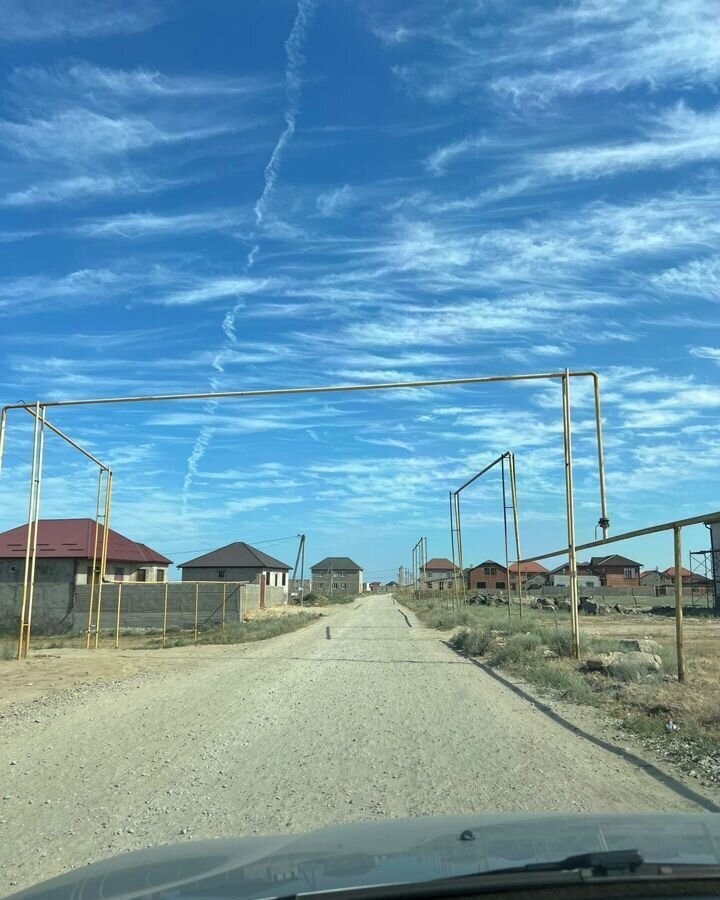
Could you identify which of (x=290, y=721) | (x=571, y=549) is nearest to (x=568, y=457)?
(x=571, y=549)

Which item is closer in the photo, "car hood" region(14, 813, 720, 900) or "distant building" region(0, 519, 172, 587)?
"car hood" region(14, 813, 720, 900)

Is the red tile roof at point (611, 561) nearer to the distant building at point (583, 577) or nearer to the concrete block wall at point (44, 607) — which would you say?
the distant building at point (583, 577)

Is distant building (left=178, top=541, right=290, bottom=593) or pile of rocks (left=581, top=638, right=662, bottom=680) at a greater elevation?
distant building (left=178, top=541, right=290, bottom=593)

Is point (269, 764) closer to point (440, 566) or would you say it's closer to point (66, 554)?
point (66, 554)

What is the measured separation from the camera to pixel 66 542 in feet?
129

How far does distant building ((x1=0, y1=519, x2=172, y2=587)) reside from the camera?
123ft

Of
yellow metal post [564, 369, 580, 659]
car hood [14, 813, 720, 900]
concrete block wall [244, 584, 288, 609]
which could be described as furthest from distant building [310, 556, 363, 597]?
car hood [14, 813, 720, 900]

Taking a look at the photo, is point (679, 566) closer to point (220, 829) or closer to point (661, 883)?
point (220, 829)

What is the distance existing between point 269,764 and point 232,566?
79.1 m

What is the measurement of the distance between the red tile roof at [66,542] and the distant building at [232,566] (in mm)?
37062

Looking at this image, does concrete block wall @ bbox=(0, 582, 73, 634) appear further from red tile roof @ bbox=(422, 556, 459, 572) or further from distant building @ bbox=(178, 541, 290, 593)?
red tile roof @ bbox=(422, 556, 459, 572)

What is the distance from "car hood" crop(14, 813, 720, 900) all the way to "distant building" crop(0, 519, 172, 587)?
31.0 metres

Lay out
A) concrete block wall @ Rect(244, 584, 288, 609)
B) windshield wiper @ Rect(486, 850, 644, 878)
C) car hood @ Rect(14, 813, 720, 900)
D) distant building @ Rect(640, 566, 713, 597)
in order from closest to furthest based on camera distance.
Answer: windshield wiper @ Rect(486, 850, 644, 878) < car hood @ Rect(14, 813, 720, 900) < concrete block wall @ Rect(244, 584, 288, 609) < distant building @ Rect(640, 566, 713, 597)

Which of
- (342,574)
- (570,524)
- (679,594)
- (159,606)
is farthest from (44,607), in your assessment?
(342,574)
